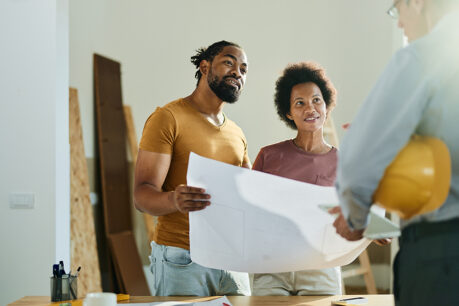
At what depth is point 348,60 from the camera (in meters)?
4.64

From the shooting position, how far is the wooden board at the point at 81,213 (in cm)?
388

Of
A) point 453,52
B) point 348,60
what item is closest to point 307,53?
point 348,60

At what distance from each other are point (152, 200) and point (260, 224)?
57 cm

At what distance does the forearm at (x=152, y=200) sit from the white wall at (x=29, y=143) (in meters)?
1.27

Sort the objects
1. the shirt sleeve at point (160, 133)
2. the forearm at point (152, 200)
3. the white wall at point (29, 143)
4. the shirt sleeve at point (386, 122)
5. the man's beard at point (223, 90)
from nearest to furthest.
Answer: the shirt sleeve at point (386, 122)
the forearm at point (152, 200)
the shirt sleeve at point (160, 133)
the man's beard at point (223, 90)
the white wall at point (29, 143)

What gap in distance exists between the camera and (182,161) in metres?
2.10

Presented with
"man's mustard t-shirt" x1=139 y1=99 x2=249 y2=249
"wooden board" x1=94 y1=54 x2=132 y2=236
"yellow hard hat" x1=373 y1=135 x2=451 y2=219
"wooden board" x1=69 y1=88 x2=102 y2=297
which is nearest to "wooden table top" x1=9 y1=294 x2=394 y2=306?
"man's mustard t-shirt" x1=139 y1=99 x2=249 y2=249

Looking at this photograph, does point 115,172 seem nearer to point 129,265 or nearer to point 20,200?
point 129,265

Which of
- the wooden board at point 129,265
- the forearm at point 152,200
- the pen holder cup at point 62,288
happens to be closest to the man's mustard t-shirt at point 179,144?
the forearm at point 152,200

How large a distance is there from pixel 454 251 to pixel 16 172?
2722 millimetres

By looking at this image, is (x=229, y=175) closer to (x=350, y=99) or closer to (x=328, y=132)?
(x=328, y=132)

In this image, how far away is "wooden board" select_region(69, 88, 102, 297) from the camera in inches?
153

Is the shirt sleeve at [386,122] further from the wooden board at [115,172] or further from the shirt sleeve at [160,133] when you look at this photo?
the wooden board at [115,172]

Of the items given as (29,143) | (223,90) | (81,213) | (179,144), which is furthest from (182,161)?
(81,213)
